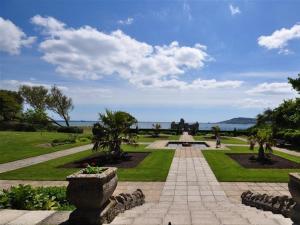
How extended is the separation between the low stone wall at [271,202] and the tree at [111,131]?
1204 centimetres

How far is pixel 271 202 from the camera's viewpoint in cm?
891

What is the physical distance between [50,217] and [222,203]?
22.1 ft

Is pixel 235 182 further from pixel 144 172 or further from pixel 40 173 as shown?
pixel 40 173

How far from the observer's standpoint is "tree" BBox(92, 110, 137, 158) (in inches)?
848

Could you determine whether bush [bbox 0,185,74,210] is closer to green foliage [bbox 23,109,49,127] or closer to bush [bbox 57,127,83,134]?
bush [bbox 57,127,83,134]

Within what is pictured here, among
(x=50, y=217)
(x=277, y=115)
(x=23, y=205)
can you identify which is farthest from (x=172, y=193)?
(x=277, y=115)

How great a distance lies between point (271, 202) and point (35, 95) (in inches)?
2806

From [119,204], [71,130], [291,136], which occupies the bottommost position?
[119,204]

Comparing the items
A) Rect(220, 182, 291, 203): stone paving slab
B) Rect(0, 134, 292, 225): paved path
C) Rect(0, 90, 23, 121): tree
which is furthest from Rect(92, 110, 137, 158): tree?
Rect(0, 90, 23, 121): tree

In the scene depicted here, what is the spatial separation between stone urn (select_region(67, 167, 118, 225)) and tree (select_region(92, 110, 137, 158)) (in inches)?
607

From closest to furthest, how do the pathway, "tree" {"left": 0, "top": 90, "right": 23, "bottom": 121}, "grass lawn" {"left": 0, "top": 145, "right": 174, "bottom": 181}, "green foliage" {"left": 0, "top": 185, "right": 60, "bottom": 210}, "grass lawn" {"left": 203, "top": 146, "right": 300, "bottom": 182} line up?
the pathway
"green foliage" {"left": 0, "top": 185, "right": 60, "bottom": 210}
"grass lawn" {"left": 203, "top": 146, "right": 300, "bottom": 182}
"grass lawn" {"left": 0, "top": 145, "right": 174, "bottom": 181}
"tree" {"left": 0, "top": 90, "right": 23, "bottom": 121}

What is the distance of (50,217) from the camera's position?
604cm

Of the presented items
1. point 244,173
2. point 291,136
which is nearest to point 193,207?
point 244,173

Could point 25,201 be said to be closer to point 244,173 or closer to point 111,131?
point 244,173
